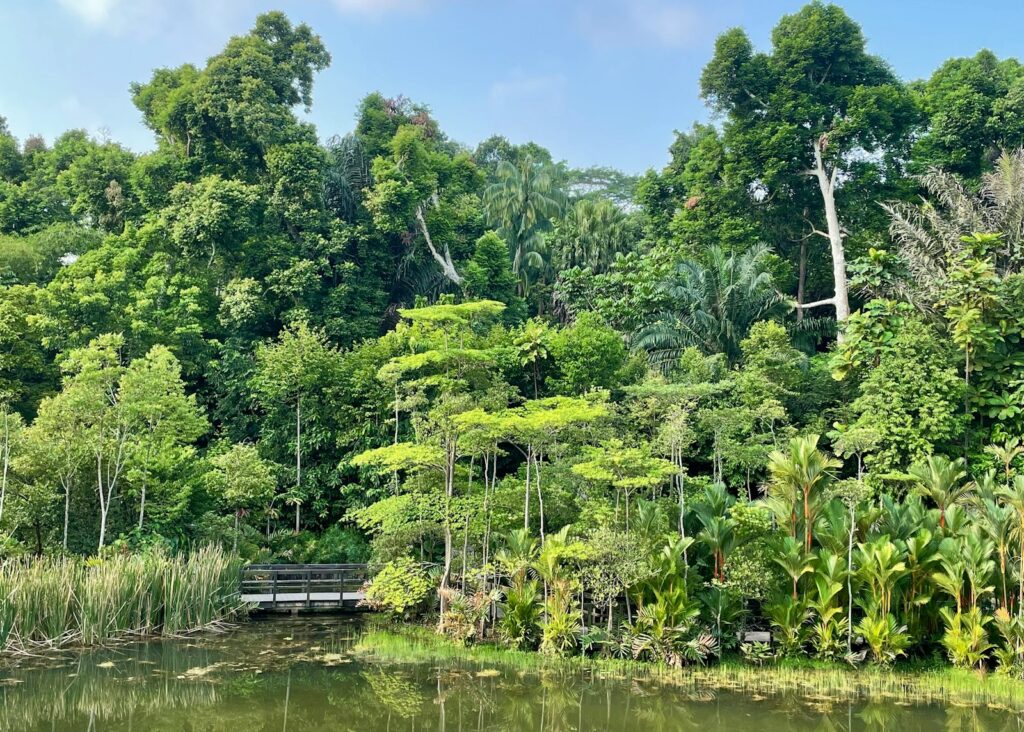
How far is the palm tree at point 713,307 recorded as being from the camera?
69.8 feet

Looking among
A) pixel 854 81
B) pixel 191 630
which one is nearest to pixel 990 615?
pixel 191 630

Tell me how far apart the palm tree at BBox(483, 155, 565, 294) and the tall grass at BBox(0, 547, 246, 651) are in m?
20.2

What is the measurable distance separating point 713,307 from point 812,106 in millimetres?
7217

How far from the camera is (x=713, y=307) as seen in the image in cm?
2177

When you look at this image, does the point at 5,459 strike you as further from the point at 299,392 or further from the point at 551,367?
the point at 551,367

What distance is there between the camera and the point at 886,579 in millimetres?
11297

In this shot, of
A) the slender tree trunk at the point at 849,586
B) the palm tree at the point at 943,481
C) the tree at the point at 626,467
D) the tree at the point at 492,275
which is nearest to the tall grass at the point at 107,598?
the tree at the point at 626,467

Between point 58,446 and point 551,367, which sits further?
point 551,367

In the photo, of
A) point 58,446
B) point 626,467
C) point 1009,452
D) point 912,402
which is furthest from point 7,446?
point 1009,452

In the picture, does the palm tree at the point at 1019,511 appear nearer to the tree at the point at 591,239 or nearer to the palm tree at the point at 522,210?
the tree at the point at 591,239

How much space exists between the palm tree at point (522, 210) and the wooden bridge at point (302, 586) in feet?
57.9

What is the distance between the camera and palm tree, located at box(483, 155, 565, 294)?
31.8m

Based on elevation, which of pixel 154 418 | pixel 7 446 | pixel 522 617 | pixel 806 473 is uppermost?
pixel 154 418

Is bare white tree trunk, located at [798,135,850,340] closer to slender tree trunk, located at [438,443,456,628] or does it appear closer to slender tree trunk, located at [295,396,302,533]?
slender tree trunk, located at [438,443,456,628]
